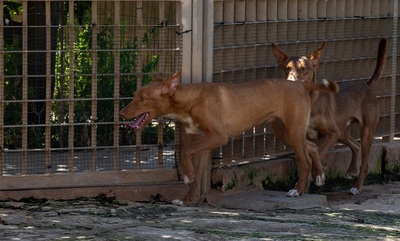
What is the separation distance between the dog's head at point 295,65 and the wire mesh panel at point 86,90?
142cm

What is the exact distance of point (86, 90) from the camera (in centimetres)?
1212

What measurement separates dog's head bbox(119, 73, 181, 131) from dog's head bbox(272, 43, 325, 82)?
1.74 meters

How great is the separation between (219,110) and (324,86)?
132 cm

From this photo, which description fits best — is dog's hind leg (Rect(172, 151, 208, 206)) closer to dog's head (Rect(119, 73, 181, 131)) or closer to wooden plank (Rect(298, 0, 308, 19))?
dog's head (Rect(119, 73, 181, 131))

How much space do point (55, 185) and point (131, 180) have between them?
0.81 meters

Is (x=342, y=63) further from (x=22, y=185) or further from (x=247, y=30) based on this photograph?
(x=22, y=185)

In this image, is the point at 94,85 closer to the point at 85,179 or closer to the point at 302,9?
the point at 85,179

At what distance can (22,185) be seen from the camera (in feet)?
34.6

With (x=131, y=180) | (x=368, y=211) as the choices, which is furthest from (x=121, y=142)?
(x=368, y=211)

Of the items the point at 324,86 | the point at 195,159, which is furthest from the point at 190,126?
the point at 324,86

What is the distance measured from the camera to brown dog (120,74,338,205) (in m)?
10.6

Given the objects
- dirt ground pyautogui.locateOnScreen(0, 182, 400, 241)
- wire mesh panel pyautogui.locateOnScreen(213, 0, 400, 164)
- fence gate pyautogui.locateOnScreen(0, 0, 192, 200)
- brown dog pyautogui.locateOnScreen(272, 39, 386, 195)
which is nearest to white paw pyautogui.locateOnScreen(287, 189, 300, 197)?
dirt ground pyautogui.locateOnScreen(0, 182, 400, 241)

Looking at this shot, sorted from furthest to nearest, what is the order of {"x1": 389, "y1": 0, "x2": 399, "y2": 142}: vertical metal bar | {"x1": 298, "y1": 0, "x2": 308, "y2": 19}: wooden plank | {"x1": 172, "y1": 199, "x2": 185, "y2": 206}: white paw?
1. {"x1": 389, "y1": 0, "x2": 399, "y2": 142}: vertical metal bar
2. {"x1": 298, "y1": 0, "x2": 308, "y2": 19}: wooden plank
3. {"x1": 172, "y1": 199, "x2": 185, "y2": 206}: white paw

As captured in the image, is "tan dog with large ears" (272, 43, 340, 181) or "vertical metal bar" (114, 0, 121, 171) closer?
"vertical metal bar" (114, 0, 121, 171)
